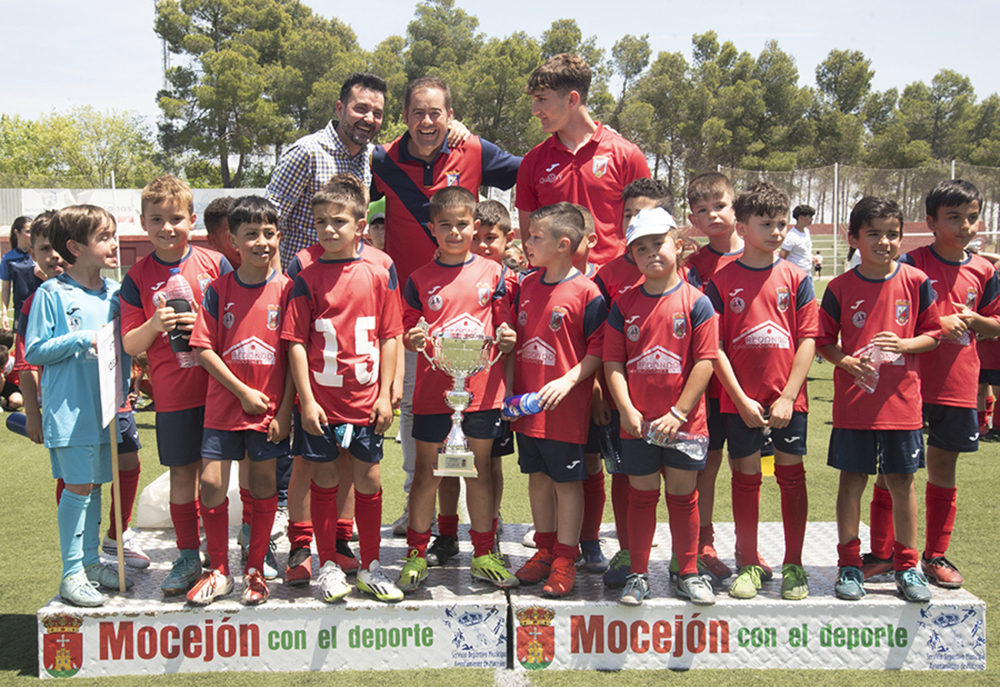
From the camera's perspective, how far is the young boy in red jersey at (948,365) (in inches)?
140

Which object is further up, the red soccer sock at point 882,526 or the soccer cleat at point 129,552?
the red soccer sock at point 882,526

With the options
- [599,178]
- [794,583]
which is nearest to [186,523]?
[599,178]

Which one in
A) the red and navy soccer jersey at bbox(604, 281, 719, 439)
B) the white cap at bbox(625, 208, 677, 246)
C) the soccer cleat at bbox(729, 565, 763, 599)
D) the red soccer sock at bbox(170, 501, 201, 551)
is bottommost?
the soccer cleat at bbox(729, 565, 763, 599)

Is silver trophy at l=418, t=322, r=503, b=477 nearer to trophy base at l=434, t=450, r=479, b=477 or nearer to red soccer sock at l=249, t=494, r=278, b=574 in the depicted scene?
trophy base at l=434, t=450, r=479, b=477

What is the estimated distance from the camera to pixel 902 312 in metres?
3.38

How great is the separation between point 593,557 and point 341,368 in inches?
65.8

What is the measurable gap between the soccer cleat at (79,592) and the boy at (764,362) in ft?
9.50

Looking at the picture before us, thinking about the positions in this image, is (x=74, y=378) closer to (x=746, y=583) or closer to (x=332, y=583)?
(x=332, y=583)

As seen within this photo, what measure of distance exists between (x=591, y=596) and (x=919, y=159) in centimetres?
4549

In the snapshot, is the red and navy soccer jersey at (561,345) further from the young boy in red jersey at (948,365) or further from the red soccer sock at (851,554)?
the young boy in red jersey at (948,365)

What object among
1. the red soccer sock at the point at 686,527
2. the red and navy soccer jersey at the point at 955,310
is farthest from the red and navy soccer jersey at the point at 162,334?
the red and navy soccer jersey at the point at 955,310

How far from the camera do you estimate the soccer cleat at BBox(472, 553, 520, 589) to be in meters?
3.42

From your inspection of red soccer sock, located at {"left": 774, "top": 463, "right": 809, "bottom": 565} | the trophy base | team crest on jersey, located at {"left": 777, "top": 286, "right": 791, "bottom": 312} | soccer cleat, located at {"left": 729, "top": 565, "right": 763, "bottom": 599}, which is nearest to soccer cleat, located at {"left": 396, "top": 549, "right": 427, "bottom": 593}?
the trophy base

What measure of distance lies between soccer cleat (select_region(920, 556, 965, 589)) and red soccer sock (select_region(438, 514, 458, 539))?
237cm
